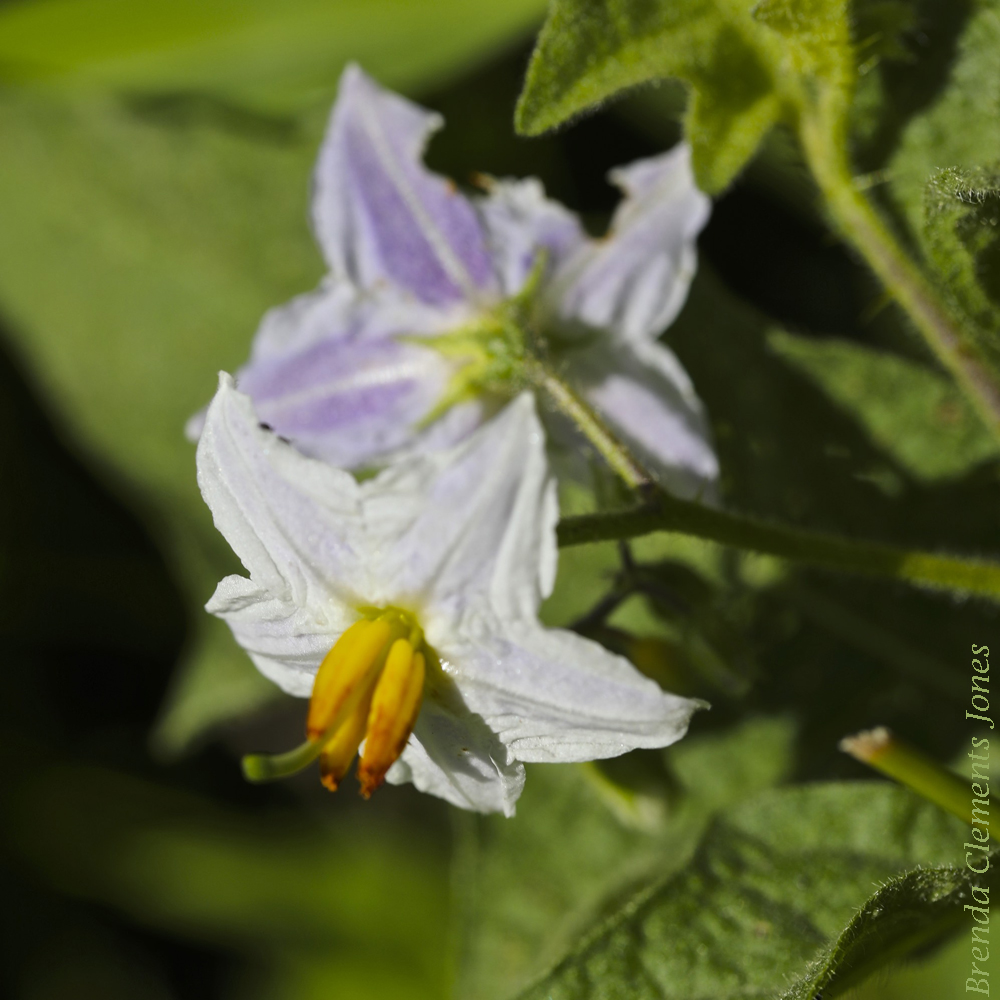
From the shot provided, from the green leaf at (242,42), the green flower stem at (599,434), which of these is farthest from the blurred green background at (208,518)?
the green flower stem at (599,434)

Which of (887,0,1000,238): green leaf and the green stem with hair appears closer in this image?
the green stem with hair

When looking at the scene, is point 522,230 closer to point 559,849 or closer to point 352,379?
point 352,379

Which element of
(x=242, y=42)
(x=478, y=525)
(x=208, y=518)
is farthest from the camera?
(x=242, y=42)

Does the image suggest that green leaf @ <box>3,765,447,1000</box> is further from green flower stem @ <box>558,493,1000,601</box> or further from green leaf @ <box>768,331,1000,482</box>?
green flower stem @ <box>558,493,1000,601</box>

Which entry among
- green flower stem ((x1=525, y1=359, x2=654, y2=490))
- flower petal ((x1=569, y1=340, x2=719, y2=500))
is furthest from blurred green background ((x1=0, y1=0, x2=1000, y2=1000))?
green flower stem ((x1=525, y1=359, x2=654, y2=490))

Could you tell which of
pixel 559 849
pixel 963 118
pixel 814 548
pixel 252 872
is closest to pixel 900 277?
pixel 963 118
